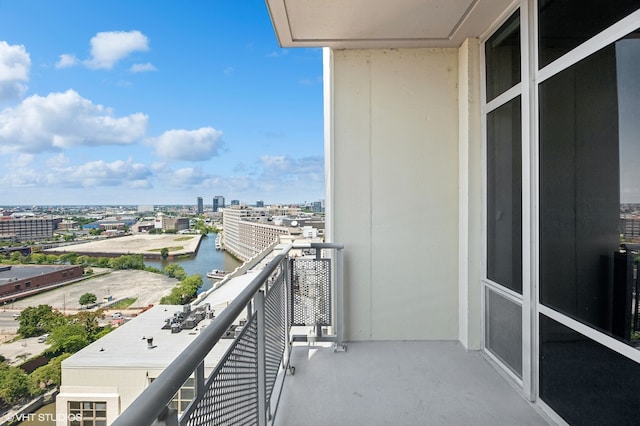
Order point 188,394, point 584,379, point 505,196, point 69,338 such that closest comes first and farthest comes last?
point 188,394, point 584,379, point 505,196, point 69,338

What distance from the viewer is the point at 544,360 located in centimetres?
208

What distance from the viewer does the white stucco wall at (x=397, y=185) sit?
125 inches

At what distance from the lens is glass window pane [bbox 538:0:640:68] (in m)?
1.57

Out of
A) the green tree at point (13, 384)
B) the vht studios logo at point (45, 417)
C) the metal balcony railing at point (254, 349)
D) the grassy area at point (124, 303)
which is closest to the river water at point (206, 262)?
the grassy area at point (124, 303)

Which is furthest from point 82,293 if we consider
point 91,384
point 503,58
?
point 503,58

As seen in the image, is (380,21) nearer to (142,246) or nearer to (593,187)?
(593,187)

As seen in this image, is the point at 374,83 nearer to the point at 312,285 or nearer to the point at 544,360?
the point at 312,285

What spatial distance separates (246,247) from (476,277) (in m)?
2.89

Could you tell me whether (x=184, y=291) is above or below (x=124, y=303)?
above

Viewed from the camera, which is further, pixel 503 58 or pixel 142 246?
pixel 142 246

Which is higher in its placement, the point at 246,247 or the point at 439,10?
the point at 439,10

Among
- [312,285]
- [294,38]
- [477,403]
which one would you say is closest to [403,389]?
[477,403]

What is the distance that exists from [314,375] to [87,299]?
3291 mm

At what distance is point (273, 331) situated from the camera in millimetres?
2061
